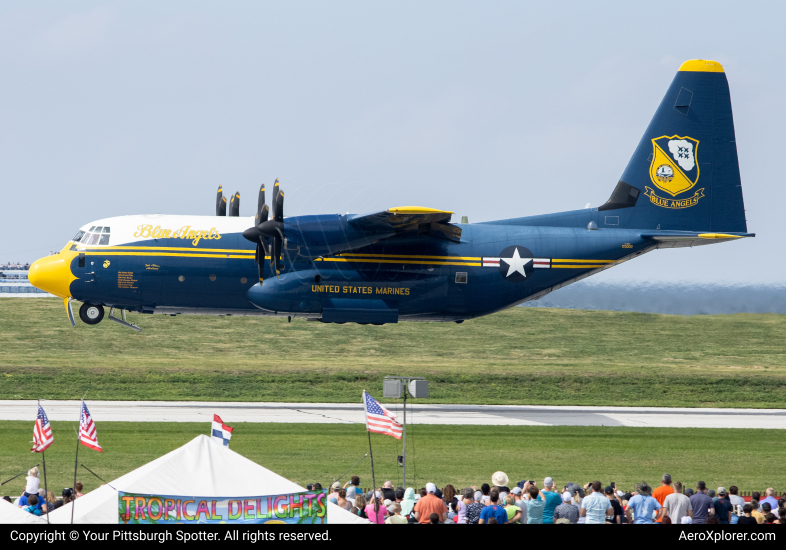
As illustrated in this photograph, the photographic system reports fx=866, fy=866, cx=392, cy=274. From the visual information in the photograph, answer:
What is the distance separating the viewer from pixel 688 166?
129 ft

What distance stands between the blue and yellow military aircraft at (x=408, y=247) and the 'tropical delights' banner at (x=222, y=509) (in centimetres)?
2086

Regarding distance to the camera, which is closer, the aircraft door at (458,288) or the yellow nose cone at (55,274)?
the yellow nose cone at (55,274)

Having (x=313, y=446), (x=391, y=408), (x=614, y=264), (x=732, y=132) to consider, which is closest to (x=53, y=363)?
(x=391, y=408)

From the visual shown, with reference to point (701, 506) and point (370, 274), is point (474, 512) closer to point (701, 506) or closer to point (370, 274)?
point (701, 506)

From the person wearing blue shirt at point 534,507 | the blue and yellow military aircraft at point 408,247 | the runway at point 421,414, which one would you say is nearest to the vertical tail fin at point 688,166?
the blue and yellow military aircraft at point 408,247

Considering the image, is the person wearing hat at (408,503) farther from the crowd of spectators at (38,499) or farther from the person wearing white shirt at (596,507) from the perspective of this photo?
the crowd of spectators at (38,499)

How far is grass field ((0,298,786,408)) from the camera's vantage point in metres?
43.4

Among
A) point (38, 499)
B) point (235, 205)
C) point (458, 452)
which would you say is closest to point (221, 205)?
point (235, 205)

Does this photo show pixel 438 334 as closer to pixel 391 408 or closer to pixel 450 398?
pixel 450 398

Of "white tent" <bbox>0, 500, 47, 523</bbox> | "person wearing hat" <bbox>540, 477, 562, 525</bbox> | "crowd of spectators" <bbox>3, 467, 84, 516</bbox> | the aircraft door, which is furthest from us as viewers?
the aircraft door

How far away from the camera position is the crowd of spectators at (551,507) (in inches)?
620

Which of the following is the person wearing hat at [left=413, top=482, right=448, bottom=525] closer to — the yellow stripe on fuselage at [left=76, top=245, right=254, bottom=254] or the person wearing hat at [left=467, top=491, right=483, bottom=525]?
the person wearing hat at [left=467, top=491, right=483, bottom=525]

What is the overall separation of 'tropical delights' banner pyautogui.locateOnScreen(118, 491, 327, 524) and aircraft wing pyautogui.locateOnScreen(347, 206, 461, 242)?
19.9m

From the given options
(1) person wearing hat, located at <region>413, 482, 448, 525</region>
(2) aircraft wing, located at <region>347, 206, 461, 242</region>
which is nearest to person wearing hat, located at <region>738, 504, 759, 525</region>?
(1) person wearing hat, located at <region>413, 482, 448, 525</region>
